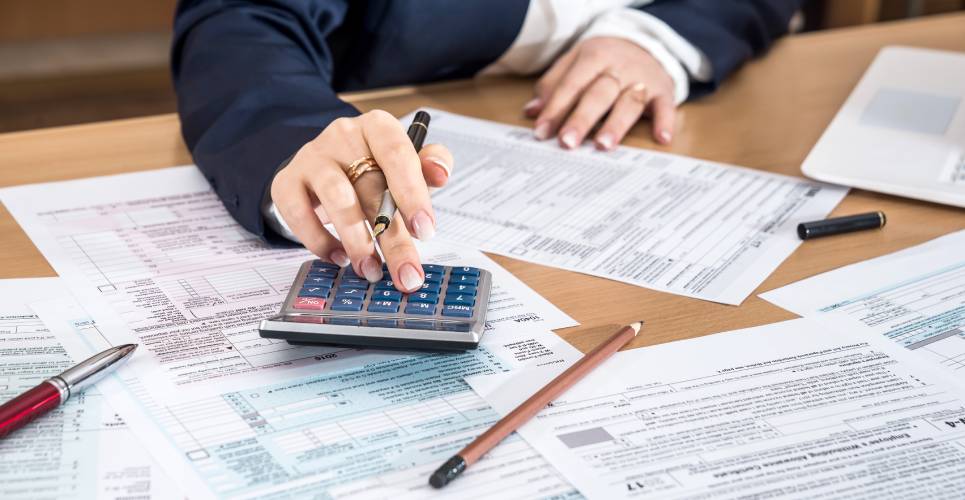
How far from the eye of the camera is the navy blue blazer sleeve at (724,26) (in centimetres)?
117

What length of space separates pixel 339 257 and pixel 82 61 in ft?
9.27

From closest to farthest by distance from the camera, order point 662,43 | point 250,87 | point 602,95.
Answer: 1. point 250,87
2. point 602,95
3. point 662,43

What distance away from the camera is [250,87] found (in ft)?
3.10

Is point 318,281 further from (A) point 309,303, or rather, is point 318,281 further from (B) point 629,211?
(B) point 629,211

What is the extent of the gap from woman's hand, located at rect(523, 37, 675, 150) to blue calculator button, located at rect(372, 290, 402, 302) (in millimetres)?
391

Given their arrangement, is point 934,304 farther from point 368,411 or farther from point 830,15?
point 830,15

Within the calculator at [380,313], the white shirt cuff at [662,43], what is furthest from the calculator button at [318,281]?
the white shirt cuff at [662,43]

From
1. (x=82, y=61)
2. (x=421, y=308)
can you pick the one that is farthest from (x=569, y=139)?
(x=82, y=61)

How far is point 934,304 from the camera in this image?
2.38ft

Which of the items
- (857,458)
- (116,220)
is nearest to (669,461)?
(857,458)

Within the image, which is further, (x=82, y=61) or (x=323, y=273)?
(x=82, y=61)

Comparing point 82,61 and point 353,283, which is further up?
point 353,283

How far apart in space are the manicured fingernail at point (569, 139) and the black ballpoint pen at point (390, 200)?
254 millimetres

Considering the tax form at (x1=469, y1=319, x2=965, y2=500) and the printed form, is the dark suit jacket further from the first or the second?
the tax form at (x1=469, y1=319, x2=965, y2=500)
